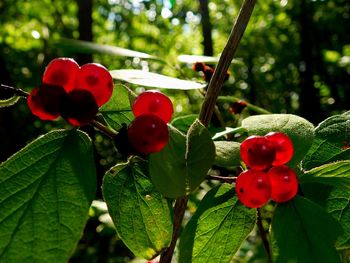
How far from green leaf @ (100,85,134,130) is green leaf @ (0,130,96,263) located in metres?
0.12

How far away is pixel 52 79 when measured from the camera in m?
0.64

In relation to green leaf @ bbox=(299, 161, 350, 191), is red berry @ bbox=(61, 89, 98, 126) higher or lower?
higher

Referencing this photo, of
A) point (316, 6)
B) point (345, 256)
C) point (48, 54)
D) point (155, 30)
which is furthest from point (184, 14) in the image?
point (345, 256)

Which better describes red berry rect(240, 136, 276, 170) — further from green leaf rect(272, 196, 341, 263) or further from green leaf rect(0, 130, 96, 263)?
green leaf rect(0, 130, 96, 263)

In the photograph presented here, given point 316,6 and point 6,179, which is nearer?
point 6,179

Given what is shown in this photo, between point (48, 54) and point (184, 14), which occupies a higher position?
point (184, 14)

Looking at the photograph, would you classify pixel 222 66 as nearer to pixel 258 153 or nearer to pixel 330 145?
pixel 258 153

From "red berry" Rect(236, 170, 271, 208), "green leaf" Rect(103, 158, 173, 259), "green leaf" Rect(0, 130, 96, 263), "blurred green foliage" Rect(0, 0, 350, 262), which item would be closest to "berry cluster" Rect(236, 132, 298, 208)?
"red berry" Rect(236, 170, 271, 208)

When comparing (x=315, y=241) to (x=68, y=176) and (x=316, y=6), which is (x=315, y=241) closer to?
(x=68, y=176)

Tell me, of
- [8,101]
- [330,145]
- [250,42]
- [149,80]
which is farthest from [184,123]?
[250,42]

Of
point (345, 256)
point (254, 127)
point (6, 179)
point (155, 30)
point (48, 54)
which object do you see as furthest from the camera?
point (155, 30)

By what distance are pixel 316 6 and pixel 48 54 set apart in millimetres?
5551

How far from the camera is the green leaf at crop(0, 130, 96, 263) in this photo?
0.57m

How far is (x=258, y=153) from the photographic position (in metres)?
0.67
